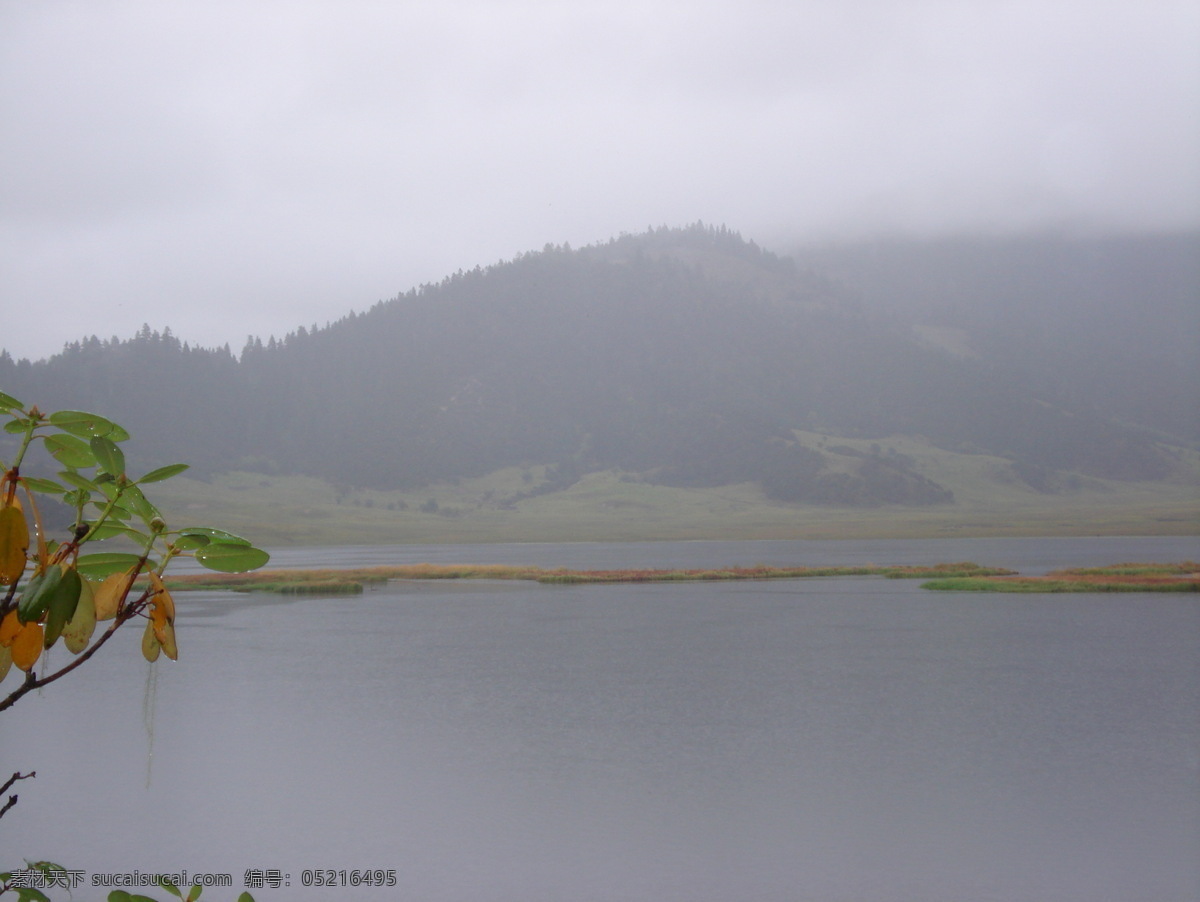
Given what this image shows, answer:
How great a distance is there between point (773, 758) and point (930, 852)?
4.85m

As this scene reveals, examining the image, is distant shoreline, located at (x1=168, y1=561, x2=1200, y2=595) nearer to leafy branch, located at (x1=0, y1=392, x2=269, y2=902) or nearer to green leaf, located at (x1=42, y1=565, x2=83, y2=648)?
leafy branch, located at (x1=0, y1=392, x2=269, y2=902)

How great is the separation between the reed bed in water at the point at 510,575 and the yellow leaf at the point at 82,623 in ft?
166

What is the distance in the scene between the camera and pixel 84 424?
178 cm

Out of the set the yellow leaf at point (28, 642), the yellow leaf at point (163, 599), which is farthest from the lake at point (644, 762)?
the yellow leaf at point (28, 642)

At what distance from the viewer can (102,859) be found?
12.9 m

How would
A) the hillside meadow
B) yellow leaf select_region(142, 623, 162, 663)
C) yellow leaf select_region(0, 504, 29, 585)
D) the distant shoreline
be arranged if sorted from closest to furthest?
yellow leaf select_region(0, 504, 29, 585) → yellow leaf select_region(142, 623, 162, 663) → the distant shoreline → the hillside meadow

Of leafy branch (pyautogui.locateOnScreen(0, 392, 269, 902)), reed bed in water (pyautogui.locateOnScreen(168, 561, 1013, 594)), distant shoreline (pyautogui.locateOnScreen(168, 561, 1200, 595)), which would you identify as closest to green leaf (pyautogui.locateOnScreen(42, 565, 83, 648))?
leafy branch (pyautogui.locateOnScreen(0, 392, 269, 902))

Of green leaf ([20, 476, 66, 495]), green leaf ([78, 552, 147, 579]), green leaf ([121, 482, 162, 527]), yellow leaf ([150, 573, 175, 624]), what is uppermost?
green leaf ([20, 476, 66, 495])

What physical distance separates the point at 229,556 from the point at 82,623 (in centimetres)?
29

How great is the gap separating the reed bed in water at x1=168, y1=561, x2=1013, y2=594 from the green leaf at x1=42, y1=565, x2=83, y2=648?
167 feet

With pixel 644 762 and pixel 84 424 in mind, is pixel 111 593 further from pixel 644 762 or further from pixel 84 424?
pixel 644 762

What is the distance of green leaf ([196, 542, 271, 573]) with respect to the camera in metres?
1.97

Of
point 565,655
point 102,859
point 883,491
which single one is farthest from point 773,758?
point 883,491

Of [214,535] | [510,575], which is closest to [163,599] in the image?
[214,535]
